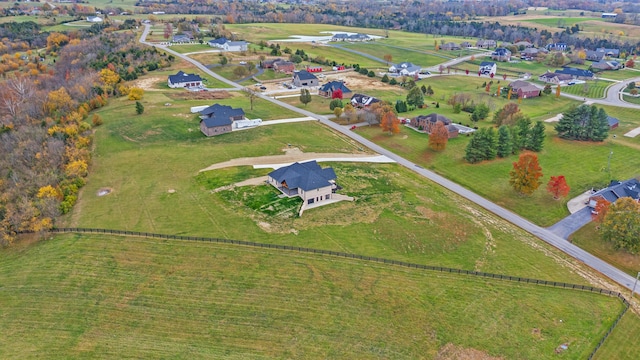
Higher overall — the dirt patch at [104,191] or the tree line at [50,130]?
the tree line at [50,130]

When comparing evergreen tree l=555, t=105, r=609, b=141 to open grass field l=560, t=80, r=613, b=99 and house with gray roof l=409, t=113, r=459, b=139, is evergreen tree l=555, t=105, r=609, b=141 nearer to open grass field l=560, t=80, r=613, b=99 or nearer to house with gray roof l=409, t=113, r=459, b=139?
house with gray roof l=409, t=113, r=459, b=139

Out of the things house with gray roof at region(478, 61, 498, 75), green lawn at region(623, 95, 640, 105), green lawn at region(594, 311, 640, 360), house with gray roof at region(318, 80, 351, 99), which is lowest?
green lawn at region(594, 311, 640, 360)

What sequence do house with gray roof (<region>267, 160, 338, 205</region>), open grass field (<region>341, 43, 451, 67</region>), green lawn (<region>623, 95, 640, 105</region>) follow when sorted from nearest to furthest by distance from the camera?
house with gray roof (<region>267, 160, 338, 205</region>), green lawn (<region>623, 95, 640, 105</region>), open grass field (<region>341, 43, 451, 67</region>)

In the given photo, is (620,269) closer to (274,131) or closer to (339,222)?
(339,222)

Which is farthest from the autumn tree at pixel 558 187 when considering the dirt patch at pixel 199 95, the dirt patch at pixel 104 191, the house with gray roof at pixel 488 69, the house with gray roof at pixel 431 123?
the house with gray roof at pixel 488 69

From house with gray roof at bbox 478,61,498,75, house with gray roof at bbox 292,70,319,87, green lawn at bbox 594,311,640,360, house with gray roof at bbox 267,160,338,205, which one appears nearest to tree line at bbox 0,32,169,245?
house with gray roof at bbox 267,160,338,205

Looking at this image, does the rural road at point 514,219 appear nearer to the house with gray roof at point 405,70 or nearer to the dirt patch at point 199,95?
the dirt patch at point 199,95
